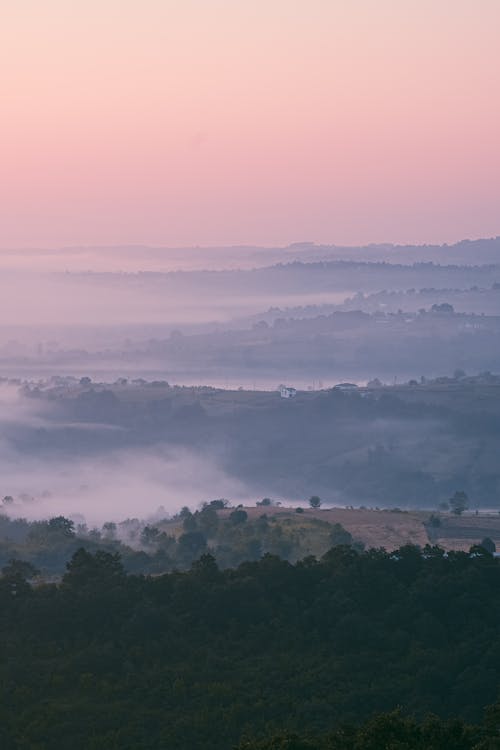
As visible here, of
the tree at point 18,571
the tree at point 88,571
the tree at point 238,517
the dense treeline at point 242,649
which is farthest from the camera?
the tree at point 238,517

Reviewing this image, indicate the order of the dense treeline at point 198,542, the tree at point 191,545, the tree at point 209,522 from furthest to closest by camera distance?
the tree at point 209,522 → the tree at point 191,545 → the dense treeline at point 198,542

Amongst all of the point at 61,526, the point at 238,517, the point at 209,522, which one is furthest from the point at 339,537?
the point at 61,526

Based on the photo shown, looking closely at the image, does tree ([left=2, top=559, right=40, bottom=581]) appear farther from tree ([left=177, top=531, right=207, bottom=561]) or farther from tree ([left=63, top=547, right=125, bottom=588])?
tree ([left=177, top=531, right=207, bottom=561])

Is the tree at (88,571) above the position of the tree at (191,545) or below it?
above

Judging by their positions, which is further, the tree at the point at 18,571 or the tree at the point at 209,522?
the tree at the point at 209,522

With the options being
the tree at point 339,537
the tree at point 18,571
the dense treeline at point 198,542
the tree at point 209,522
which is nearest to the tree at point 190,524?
the dense treeline at point 198,542

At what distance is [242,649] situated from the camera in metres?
69.5

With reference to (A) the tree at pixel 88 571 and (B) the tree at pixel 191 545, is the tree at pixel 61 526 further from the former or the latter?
(A) the tree at pixel 88 571

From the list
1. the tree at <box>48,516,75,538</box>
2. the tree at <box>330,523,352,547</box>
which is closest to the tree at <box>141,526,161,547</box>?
the tree at <box>48,516,75,538</box>

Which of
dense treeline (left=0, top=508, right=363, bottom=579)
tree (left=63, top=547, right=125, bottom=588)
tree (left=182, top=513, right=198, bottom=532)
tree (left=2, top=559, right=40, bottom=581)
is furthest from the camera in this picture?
tree (left=182, top=513, right=198, bottom=532)

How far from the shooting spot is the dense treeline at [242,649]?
5978 centimetres

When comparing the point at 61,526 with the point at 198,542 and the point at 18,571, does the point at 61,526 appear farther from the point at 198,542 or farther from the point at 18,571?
the point at 18,571

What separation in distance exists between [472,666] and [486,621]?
654 cm

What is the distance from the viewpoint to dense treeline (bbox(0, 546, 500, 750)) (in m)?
59.8
